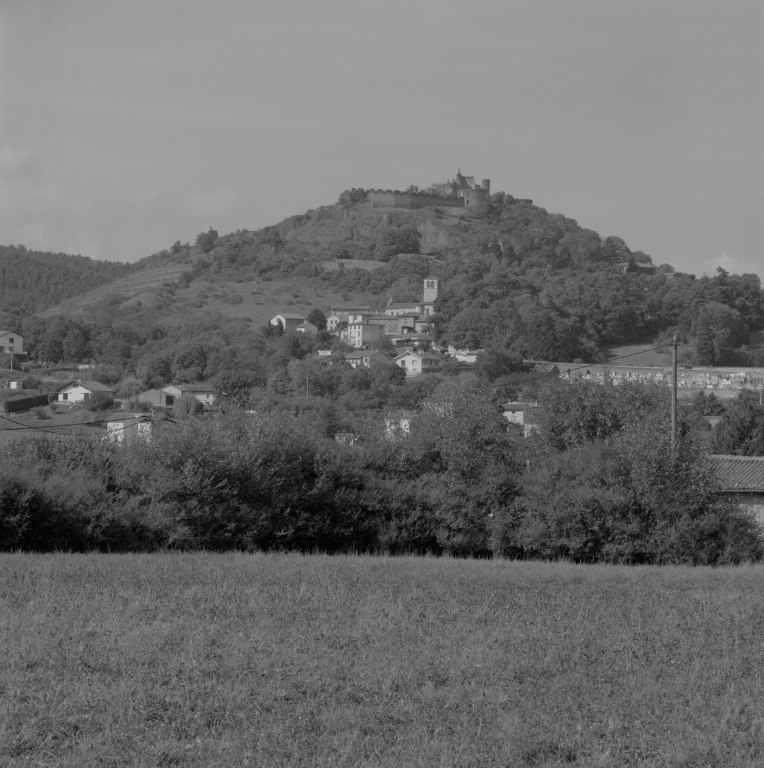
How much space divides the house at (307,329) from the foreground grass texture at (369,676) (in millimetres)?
97529

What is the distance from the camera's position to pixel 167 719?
488 centimetres

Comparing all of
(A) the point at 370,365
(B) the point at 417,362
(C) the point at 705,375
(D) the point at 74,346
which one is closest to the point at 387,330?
(B) the point at 417,362

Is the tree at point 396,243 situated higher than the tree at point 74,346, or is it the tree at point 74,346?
the tree at point 396,243

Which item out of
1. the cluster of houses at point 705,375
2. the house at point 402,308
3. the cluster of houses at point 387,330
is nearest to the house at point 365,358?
the cluster of houses at point 387,330

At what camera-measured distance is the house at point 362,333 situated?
108750 mm

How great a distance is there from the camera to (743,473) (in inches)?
1033

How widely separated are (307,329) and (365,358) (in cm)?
1942

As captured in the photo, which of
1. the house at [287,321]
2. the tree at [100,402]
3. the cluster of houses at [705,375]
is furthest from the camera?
the house at [287,321]

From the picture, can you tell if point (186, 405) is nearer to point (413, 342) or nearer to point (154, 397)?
point (154, 397)

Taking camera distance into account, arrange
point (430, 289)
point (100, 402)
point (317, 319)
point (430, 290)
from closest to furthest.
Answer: point (100, 402) → point (317, 319) → point (430, 290) → point (430, 289)

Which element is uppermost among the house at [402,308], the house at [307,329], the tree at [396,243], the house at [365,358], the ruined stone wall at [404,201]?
the ruined stone wall at [404,201]

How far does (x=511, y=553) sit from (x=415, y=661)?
14.4 metres

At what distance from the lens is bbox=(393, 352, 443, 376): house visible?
88062mm

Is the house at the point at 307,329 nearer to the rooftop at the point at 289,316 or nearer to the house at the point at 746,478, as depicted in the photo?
the rooftop at the point at 289,316
